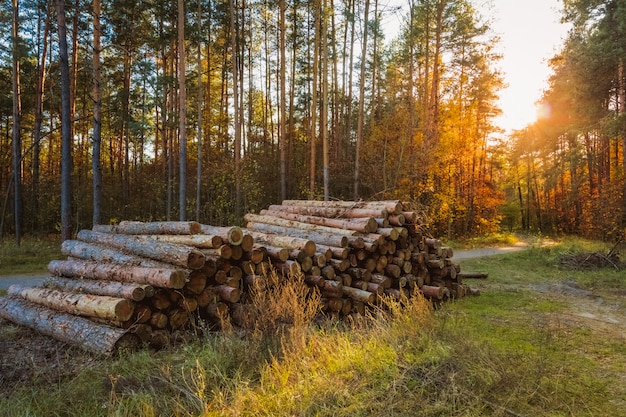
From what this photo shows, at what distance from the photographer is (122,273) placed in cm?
609

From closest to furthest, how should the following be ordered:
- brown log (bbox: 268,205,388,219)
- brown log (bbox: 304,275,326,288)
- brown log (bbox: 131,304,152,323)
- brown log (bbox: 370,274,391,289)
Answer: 1. brown log (bbox: 131,304,152,323)
2. brown log (bbox: 304,275,326,288)
3. brown log (bbox: 370,274,391,289)
4. brown log (bbox: 268,205,388,219)

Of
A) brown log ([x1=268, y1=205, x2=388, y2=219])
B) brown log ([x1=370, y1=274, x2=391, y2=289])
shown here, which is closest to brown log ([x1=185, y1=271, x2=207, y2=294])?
brown log ([x1=370, y1=274, x2=391, y2=289])

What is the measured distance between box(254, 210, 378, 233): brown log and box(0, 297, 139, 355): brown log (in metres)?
4.12

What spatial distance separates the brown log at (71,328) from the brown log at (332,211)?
4.80 m

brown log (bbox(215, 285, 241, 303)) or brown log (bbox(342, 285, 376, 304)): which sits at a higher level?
brown log (bbox(215, 285, 241, 303))

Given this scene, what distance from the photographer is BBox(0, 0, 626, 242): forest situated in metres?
17.4

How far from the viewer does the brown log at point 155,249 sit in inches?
229

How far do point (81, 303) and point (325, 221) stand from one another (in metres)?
4.71

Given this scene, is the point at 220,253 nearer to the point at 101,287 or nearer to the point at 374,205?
the point at 101,287

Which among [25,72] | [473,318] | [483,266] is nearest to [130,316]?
[473,318]

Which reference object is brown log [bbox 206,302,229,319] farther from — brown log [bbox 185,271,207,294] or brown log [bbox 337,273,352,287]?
brown log [bbox 337,273,352,287]

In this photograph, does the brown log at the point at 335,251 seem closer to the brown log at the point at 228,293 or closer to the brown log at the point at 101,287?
the brown log at the point at 228,293

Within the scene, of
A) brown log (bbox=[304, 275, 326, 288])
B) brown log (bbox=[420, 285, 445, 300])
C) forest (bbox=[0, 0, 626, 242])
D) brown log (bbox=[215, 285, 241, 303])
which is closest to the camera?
brown log (bbox=[215, 285, 241, 303])

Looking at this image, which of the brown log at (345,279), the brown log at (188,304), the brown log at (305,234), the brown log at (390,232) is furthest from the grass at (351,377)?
the brown log at (390,232)
